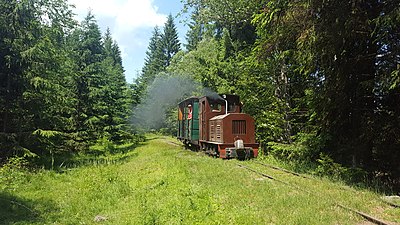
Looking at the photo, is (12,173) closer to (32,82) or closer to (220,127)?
(32,82)

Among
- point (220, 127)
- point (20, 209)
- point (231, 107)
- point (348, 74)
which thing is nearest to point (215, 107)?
point (231, 107)

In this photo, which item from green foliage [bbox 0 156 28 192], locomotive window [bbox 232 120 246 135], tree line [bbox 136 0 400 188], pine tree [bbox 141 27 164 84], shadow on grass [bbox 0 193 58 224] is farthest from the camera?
pine tree [bbox 141 27 164 84]

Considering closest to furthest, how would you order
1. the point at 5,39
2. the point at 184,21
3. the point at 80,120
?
1. the point at 5,39
2. the point at 80,120
3. the point at 184,21

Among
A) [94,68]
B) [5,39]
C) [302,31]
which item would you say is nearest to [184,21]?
[94,68]

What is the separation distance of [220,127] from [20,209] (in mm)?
8815

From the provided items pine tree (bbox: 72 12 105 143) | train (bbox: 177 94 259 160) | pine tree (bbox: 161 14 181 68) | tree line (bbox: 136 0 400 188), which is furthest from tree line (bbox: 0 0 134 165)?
pine tree (bbox: 161 14 181 68)

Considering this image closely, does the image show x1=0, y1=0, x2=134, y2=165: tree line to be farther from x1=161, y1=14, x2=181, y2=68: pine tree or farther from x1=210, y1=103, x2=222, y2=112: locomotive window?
x1=161, y1=14, x2=181, y2=68: pine tree

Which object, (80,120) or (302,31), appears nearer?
(302,31)

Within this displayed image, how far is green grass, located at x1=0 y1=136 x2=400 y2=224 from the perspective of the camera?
5887 mm

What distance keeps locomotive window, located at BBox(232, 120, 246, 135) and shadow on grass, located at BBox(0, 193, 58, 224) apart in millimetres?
8359

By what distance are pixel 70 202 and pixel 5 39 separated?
804 centimetres

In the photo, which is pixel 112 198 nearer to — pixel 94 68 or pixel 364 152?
pixel 364 152

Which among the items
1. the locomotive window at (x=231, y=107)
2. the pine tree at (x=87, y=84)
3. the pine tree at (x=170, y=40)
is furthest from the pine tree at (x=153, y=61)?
the locomotive window at (x=231, y=107)

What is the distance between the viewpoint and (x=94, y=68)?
22.0 meters
